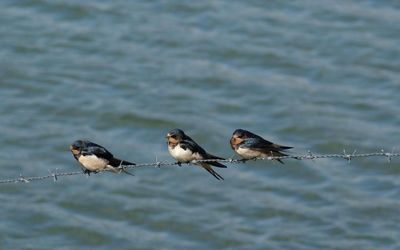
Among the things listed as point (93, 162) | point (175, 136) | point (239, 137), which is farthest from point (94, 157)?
point (239, 137)

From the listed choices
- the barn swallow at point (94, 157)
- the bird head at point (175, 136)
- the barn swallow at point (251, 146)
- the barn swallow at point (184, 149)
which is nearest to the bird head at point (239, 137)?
the barn swallow at point (251, 146)

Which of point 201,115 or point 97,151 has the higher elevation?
point 201,115

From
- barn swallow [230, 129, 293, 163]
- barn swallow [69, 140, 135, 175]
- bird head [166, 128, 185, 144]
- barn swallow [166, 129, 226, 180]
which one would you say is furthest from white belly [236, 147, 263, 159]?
barn swallow [69, 140, 135, 175]

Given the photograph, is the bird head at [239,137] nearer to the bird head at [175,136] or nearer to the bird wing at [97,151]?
the bird head at [175,136]

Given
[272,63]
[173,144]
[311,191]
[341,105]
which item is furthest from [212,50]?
[173,144]

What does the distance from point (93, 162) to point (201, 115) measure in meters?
9.73

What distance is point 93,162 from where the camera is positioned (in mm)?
13406

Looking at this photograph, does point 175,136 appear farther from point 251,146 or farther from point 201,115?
point 201,115

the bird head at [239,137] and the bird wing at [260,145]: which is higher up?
the bird head at [239,137]

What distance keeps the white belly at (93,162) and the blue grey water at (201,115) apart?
704 cm

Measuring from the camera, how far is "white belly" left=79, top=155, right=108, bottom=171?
43.9 ft

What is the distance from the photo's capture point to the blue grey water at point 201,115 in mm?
20922

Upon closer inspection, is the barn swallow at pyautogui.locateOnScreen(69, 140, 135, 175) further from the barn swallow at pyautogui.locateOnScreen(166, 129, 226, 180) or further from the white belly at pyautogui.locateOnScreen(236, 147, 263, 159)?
the white belly at pyautogui.locateOnScreen(236, 147, 263, 159)

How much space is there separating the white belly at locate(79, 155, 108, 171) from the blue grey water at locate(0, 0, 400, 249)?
277 inches
